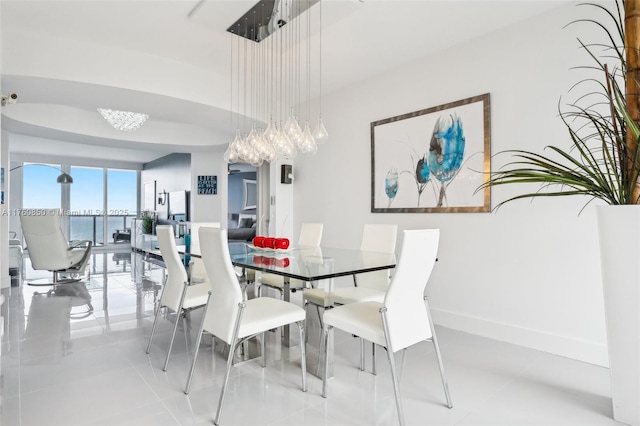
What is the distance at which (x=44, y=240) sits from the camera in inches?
202

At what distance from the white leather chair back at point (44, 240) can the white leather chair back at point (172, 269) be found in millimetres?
3517

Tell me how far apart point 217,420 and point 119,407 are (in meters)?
Result: 0.61

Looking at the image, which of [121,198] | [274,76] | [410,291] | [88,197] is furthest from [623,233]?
[88,197]

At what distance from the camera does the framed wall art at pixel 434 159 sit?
3.31m

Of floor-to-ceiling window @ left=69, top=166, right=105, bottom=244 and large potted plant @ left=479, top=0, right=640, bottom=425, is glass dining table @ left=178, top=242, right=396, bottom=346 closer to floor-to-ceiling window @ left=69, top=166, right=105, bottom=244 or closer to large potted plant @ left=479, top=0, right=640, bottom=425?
large potted plant @ left=479, top=0, right=640, bottom=425

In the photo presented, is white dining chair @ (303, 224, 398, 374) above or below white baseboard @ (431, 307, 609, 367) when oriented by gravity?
above

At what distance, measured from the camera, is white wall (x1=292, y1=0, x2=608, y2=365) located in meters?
2.76

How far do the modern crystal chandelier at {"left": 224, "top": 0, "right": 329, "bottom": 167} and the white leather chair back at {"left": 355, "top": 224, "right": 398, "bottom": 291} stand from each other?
0.98 metres

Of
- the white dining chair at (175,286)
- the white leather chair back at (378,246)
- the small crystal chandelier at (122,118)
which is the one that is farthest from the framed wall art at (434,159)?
the small crystal chandelier at (122,118)

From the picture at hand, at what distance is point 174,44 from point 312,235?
7.90 feet

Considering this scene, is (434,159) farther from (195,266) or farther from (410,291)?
(195,266)

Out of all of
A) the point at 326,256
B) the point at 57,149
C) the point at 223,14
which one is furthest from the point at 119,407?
the point at 57,149

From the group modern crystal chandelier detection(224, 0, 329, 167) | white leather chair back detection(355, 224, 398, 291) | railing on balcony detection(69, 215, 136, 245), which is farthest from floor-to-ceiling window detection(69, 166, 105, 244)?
white leather chair back detection(355, 224, 398, 291)

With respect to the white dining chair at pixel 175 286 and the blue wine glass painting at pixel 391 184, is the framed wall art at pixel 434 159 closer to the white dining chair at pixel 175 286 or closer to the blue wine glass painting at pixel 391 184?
the blue wine glass painting at pixel 391 184
